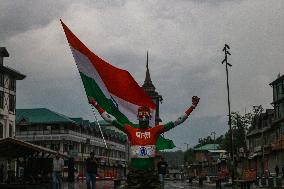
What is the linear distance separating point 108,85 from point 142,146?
5307 mm

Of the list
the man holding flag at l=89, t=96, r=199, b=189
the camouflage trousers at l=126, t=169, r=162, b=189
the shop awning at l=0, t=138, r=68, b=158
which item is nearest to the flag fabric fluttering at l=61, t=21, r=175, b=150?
the man holding flag at l=89, t=96, r=199, b=189

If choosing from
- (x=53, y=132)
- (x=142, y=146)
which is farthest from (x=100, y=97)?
(x=53, y=132)

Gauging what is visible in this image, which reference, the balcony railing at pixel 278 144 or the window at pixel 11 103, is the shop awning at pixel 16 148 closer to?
the window at pixel 11 103

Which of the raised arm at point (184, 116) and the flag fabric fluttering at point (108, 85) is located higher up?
the flag fabric fluttering at point (108, 85)

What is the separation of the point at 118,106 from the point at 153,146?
4314mm

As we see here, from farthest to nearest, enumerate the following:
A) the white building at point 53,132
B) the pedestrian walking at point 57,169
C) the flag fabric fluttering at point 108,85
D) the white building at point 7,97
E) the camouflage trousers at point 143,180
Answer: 1. the white building at point 53,132
2. the white building at point 7,97
3. the pedestrian walking at point 57,169
4. the flag fabric fluttering at point 108,85
5. the camouflage trousers at point 143,180

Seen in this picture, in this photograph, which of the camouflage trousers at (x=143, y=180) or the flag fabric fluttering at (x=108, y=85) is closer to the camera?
the camouflage trousers at (x=143, y=180)

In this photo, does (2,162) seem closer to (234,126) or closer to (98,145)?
(98,145)

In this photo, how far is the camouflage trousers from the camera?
930 centimetres

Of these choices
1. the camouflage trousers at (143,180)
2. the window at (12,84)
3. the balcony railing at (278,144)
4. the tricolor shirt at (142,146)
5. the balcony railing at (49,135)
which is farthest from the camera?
the balcony railing at (49,135)

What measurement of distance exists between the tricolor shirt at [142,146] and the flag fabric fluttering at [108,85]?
3.66m

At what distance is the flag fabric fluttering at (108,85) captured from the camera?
561 inches

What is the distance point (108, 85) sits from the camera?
15.2m

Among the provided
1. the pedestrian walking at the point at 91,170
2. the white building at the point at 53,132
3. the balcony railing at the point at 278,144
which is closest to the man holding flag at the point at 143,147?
the pedestrian walking at the point at 91,170
